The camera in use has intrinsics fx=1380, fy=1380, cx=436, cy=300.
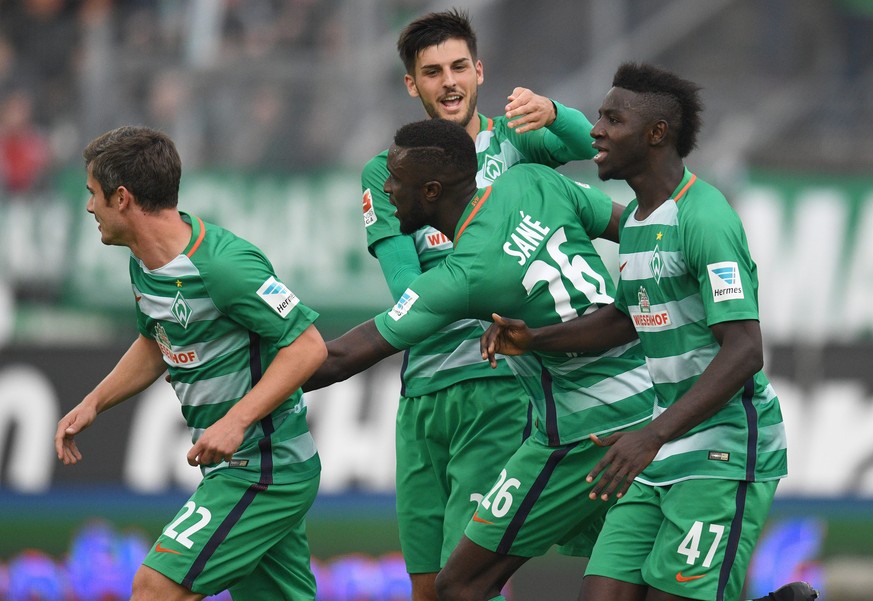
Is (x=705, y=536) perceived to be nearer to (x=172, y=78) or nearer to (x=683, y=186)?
(x=683, y=186)

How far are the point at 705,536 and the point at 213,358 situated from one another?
1.92 metres

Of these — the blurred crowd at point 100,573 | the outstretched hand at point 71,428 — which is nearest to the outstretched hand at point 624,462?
the outstretched hand at point 71,428

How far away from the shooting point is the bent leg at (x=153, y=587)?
498 centimetres

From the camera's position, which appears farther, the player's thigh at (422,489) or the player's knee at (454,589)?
the player's thigh at (422,489)

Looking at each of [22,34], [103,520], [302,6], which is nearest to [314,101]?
[302,6]

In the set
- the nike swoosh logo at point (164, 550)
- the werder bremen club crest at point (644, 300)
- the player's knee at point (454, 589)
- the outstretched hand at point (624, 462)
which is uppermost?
the werder bremen club crest at point (644, 300)

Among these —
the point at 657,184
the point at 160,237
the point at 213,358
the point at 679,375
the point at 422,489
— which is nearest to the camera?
the point at 679,375

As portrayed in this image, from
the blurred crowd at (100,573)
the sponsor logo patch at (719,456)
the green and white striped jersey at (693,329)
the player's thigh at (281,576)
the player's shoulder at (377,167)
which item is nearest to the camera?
the green and white striped jersey at (693,329)

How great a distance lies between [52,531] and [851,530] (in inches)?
231

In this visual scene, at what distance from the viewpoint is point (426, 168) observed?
16.6ft

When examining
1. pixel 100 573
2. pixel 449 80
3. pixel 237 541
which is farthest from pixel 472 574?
pixel 100 573

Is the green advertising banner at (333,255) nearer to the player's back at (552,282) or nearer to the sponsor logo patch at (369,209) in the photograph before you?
the sponsor logo patch at (369,209)

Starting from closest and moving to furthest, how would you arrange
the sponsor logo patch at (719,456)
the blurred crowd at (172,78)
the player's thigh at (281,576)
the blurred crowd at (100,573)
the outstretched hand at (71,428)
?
1. the sponsor logo patch at (719,456)
2. the outstretched hand at (71,428)
3. the player's thigh at (281,576)
4. the blurred crowd at (100,573)
5. the blurred crowd at (172,78)

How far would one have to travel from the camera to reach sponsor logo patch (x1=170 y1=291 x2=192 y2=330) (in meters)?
5.08
